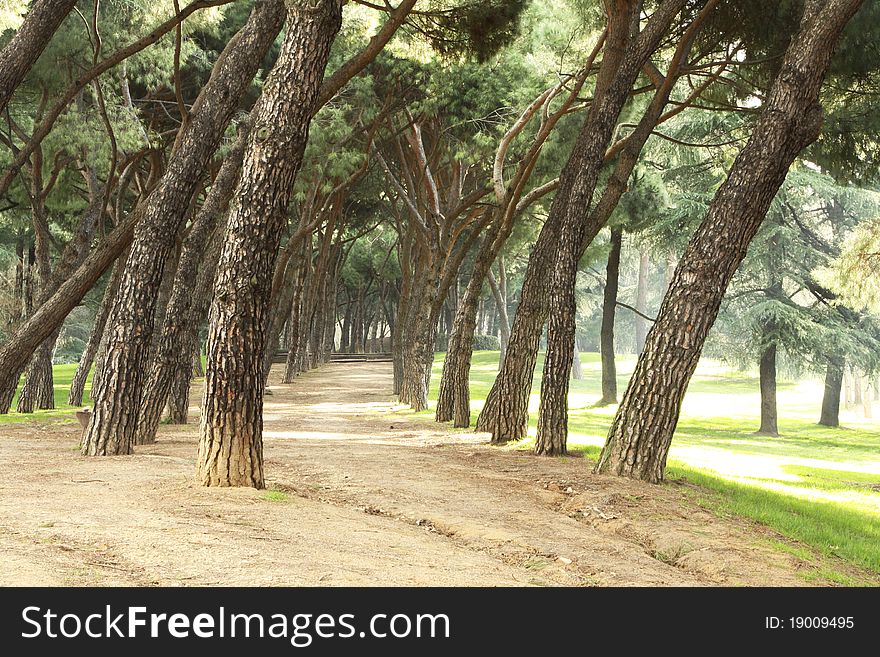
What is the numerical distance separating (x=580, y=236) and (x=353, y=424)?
6450 millimetres

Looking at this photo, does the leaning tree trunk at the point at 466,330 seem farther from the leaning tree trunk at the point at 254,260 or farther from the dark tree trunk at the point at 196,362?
the leaning tree trunk at the point at 254,260

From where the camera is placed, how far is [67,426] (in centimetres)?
1373

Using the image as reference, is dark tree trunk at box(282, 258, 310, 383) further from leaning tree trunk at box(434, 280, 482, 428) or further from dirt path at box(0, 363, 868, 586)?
dirt path at box(0, 363, 868, 586)

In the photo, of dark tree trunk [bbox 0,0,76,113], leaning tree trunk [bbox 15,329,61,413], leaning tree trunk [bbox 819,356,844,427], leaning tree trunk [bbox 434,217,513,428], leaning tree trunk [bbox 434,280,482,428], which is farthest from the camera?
leaning tree trunk [bbox 819,356,844,427]

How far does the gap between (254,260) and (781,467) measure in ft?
33.3

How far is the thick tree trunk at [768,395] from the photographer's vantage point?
2536 cm

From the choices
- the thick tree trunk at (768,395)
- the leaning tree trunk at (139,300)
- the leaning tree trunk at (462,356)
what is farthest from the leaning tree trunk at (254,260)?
the thick tree trunk at (768,395)

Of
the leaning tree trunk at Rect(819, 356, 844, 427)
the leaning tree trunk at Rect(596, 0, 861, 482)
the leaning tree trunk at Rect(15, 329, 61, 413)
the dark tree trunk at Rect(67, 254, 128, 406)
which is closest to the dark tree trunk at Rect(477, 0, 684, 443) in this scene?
the leaning tree trunk at Rect(596, 0, 861, 482)

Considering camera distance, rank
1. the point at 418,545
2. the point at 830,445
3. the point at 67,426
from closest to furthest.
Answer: the point at 418,545
the point at 67,426
the point at 830,445

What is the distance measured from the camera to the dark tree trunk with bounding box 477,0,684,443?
10531 millimetres

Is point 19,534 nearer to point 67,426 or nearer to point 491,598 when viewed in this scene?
point 491,598

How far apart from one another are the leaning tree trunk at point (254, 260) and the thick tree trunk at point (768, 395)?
69.0 feet

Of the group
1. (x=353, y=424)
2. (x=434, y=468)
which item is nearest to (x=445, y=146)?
(x=353, y=424)

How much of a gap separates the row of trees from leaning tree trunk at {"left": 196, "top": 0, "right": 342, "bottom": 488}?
2cm
